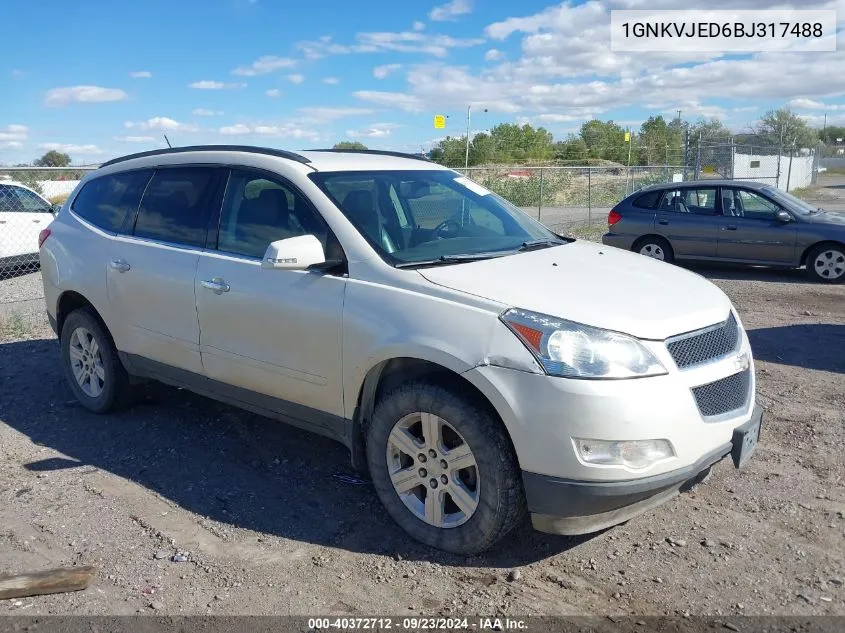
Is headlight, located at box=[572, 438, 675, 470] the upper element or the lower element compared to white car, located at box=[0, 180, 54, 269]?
lower

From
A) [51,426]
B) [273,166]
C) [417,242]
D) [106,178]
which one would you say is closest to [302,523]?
[417,242]

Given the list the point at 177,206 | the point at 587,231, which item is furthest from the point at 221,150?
the point at 587,231

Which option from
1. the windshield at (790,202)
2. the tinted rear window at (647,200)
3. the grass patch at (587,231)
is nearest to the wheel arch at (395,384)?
the tinted rear window at (647,200)

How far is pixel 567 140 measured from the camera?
5034 cm

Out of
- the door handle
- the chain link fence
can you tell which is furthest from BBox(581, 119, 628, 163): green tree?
Answer: the door handle

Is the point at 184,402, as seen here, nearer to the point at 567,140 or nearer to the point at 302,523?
the point at 302,523

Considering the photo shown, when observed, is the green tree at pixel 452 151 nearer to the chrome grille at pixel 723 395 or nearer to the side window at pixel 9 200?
the side window at pixel 9 200

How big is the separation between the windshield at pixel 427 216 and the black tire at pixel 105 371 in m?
2.31

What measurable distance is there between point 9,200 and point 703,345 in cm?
1238

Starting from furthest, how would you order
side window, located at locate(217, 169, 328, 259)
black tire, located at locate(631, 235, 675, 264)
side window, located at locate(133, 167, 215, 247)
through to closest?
black tire, located at locate(631, 235, 675, 264) → side window, located at locate(133, 167, 215, 247) → side window, located at locate(217, 169, 328, 259)

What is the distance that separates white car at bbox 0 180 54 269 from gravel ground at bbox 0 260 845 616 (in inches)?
296

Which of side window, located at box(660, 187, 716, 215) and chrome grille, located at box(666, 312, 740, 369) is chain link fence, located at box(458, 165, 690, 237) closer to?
side window, located at box(660, 187, 716, 215)

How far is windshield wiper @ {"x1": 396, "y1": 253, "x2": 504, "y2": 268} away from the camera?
3977 millimetres

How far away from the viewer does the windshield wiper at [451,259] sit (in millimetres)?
3977
